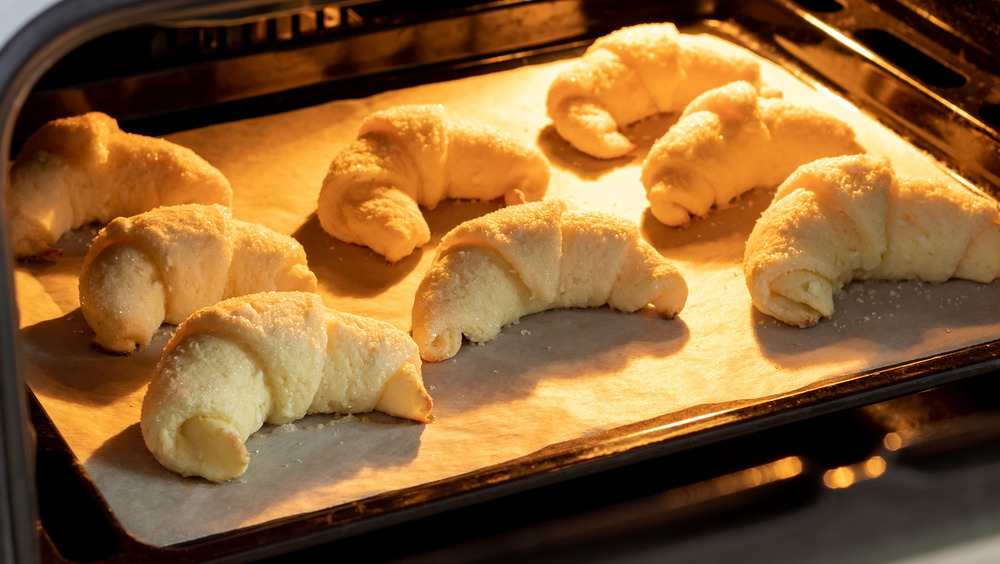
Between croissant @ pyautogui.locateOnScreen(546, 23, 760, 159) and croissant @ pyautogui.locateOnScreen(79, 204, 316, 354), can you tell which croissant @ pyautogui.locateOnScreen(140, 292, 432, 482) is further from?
croissant @ pyautogui.locateOnScreen(546, 23, 760, 159)

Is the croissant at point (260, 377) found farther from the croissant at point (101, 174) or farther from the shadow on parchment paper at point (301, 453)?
the croissant at point (101, 174)

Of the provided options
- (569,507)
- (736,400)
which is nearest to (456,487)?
(569,507)

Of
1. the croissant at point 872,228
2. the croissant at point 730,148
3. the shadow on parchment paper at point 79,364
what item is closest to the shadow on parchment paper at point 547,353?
the croissant at point 872,228

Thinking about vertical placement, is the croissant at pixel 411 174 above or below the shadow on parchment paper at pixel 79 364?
above

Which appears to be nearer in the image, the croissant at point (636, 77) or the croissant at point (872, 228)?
the croissant at point (872, 228)

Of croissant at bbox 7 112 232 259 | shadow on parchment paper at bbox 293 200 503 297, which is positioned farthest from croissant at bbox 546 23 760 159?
croissant at bbox 7 112 232 259

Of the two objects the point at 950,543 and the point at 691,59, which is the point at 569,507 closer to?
the point at 950,543

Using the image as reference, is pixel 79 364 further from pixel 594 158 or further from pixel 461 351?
pixel 594 158
